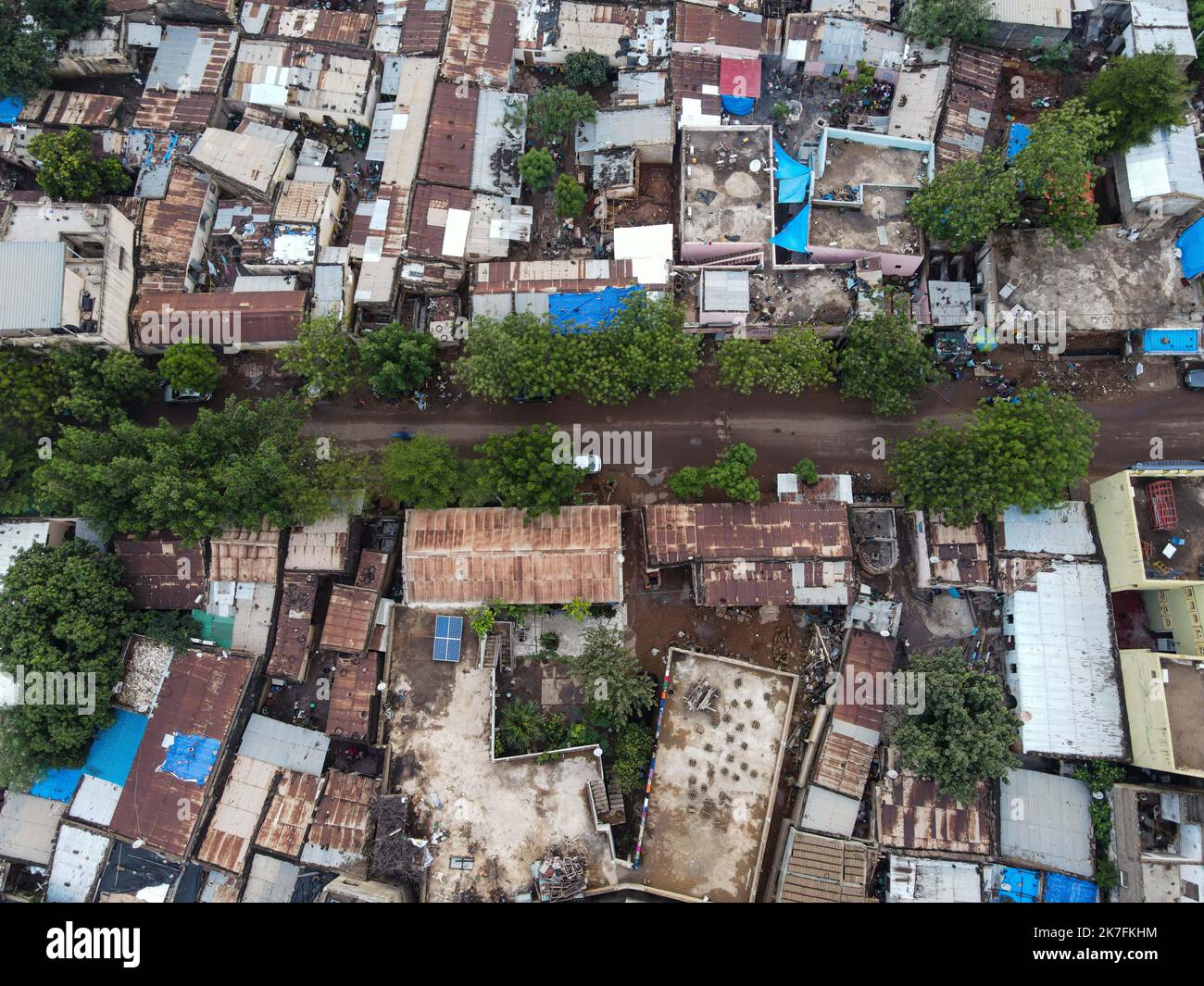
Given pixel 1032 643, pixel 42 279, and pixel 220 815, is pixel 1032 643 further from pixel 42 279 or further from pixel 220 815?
pixel 42 279

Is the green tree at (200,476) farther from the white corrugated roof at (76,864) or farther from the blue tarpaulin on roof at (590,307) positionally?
the white corrugated roof at (76,864)

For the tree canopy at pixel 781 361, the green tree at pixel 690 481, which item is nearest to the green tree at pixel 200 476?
the green tree at pixel 690 481

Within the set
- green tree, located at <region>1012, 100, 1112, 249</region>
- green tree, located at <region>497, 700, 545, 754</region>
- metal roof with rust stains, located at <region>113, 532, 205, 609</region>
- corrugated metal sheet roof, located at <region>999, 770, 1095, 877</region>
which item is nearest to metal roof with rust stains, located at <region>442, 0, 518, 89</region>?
green tree, located at <region>1012, 100, 1112, 249</region>

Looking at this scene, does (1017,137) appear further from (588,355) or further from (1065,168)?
(588,355)

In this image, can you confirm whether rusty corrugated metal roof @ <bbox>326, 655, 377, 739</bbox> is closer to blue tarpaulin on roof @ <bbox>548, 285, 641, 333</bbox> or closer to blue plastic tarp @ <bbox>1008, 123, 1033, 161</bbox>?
blue tarpaulin on roof @ <bbox>548, 285, 641, 333</bbox>

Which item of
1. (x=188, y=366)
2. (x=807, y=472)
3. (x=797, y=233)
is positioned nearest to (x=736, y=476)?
(x=807, y=472)
